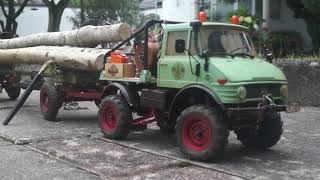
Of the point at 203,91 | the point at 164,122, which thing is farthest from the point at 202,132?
the point at 164,122

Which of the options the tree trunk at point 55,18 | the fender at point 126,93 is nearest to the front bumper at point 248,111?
the fender at point 126,93

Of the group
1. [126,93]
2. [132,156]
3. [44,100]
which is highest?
[126,93]

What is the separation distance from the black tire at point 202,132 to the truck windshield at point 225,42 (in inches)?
39.1

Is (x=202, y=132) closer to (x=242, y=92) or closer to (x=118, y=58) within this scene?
(x=242, y=92)

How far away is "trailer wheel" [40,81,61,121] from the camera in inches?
505

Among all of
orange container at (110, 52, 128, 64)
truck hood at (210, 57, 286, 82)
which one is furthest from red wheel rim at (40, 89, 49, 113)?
truck hood at (210, 57, 286, 82)

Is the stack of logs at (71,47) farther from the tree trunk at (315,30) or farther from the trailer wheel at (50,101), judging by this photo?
the tree trunk at (315,30)

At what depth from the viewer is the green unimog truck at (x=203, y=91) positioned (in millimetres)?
8469

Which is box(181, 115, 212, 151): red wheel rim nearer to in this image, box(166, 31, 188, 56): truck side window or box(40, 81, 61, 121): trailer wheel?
box(166, 31, 188, 56): truck side window

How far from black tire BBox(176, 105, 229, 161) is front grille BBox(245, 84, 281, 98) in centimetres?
56

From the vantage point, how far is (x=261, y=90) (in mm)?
8664

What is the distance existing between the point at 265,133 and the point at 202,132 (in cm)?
137

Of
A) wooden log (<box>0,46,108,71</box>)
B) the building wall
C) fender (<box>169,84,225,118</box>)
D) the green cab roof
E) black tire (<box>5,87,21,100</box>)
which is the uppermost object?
the green cab roof

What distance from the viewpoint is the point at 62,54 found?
12.9 meters
